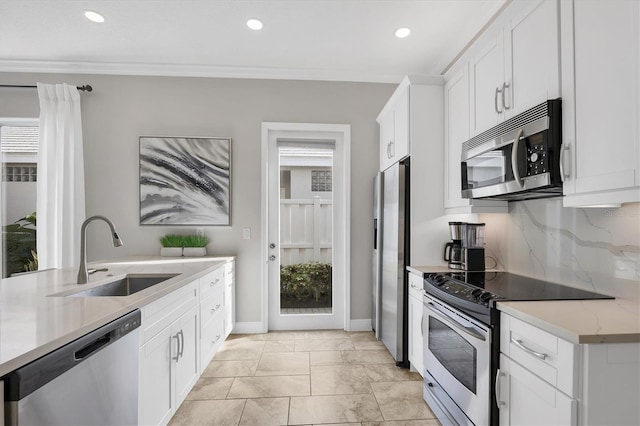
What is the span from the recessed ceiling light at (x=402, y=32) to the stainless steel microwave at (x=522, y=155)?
1.29 meters

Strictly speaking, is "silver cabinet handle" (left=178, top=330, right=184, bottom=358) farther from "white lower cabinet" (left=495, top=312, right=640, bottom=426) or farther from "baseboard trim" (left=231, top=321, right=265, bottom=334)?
"white lower cabinet" (left=495, top=312, right=640, bottom=426)

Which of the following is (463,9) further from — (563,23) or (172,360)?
(172,360)

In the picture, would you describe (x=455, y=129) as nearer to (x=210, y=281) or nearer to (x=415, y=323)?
(x=415, y=323)

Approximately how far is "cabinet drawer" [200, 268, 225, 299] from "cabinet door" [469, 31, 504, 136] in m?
2.21

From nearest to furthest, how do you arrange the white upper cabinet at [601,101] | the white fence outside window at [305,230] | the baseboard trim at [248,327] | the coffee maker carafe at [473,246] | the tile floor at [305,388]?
the white upper cabinet at [601,101] < the tile floor at [305,388] < the coffee maker carafe at [473,246] < the baseboard trim at [248,327] < the white fence outside window at [305,230]

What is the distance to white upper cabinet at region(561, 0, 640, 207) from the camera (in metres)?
1.13

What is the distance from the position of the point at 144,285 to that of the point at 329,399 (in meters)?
1.48

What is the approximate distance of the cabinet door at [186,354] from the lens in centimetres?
185

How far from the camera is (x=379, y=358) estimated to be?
281cm

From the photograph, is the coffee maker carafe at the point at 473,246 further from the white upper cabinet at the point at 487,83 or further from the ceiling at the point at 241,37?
the ceiling at the point at 241,37

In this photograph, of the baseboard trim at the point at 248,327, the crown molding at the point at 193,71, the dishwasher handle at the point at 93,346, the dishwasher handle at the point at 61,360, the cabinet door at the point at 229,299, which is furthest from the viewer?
the baseboard trim at the point at 248,327

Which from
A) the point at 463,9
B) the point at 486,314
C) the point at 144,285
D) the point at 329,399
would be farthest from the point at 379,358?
the point at 463,9

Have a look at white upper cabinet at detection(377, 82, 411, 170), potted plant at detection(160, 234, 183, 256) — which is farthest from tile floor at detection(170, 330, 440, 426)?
white upper cabinet at detection(377, 82, 411, 170)

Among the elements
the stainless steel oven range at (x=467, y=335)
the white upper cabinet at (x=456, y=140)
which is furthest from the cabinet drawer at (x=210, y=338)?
the white upper cabinet at (x=456, y=140)
